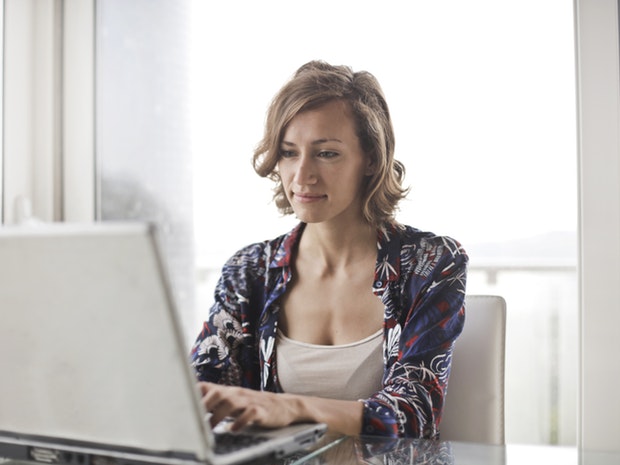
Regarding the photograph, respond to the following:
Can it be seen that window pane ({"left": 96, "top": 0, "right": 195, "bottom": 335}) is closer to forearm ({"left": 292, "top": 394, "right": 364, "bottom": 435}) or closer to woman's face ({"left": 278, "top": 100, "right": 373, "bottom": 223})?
woman's face ({"left": 278, "top": 100, "right": 373, "bottom": 223})

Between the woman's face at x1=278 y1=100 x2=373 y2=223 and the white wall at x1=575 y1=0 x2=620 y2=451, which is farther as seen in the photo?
the white wall at x1=575 y1=0 x2=620 y2=451

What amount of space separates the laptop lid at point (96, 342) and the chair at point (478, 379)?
0.86 metres

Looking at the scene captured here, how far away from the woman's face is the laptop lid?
3.02 feet

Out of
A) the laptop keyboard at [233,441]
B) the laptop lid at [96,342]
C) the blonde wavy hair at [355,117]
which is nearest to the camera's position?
the laptop lid at [96,342]

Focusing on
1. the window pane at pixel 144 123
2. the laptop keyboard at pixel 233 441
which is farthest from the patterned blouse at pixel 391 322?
the window pane at pixel 144 123

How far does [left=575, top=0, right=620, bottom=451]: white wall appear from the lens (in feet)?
7.22

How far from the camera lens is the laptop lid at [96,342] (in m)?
0.74

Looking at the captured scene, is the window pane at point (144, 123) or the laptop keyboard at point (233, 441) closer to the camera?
the laptop keyboard at point (233, 441)

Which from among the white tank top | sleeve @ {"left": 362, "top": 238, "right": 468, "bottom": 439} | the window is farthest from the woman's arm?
the window

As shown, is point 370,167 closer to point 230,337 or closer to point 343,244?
point 343,244

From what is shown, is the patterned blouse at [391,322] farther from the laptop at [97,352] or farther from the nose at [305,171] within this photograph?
→ the laptop at [97,352]

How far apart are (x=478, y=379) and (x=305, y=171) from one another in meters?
0.60

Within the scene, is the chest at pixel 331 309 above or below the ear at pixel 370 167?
below

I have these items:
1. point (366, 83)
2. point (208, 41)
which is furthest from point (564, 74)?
point (208, 41)
